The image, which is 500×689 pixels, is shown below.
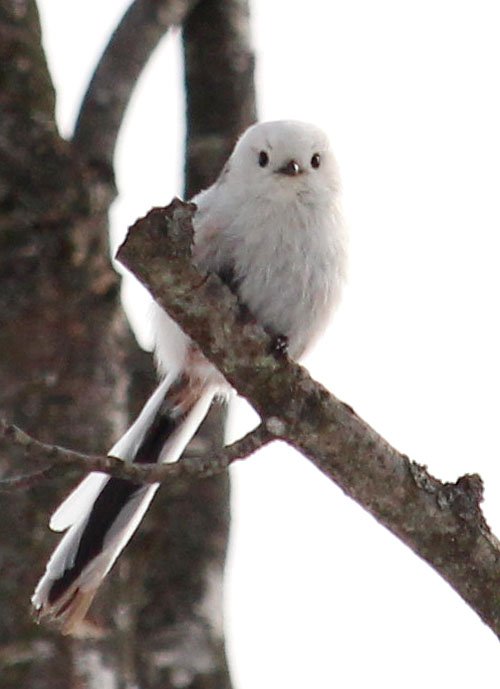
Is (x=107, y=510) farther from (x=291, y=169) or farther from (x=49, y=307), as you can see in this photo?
(x=291, y=169)

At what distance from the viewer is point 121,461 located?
3.06m

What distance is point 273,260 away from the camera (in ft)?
12.1

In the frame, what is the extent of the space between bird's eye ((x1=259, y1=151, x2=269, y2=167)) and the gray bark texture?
55 cm

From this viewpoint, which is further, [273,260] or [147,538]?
[147,538]

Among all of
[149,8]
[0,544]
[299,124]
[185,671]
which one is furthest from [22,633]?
[149,8]

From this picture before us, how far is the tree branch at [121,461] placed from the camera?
9.96 ft

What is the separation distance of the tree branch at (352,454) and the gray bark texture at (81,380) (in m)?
0.25

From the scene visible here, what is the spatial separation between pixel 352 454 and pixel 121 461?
453 millimetres

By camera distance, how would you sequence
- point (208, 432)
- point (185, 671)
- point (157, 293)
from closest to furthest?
point (157, 293) < point (185, 671) < point (208, 432)

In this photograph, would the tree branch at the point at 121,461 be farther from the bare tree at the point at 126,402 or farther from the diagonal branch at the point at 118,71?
the diagonal branch at the point at 118,71

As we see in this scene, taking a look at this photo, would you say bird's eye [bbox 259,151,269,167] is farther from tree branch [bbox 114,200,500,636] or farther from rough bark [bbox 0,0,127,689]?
tree branch [bbox 114,200,500,636]

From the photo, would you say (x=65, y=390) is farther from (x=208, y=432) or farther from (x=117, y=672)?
(x=208, y=432)

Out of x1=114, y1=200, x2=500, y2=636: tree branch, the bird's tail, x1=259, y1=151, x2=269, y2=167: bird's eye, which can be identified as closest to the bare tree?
x1=114, y1=200, x2=500, y2=636: tree branch

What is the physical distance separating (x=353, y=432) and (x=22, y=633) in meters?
1.16
